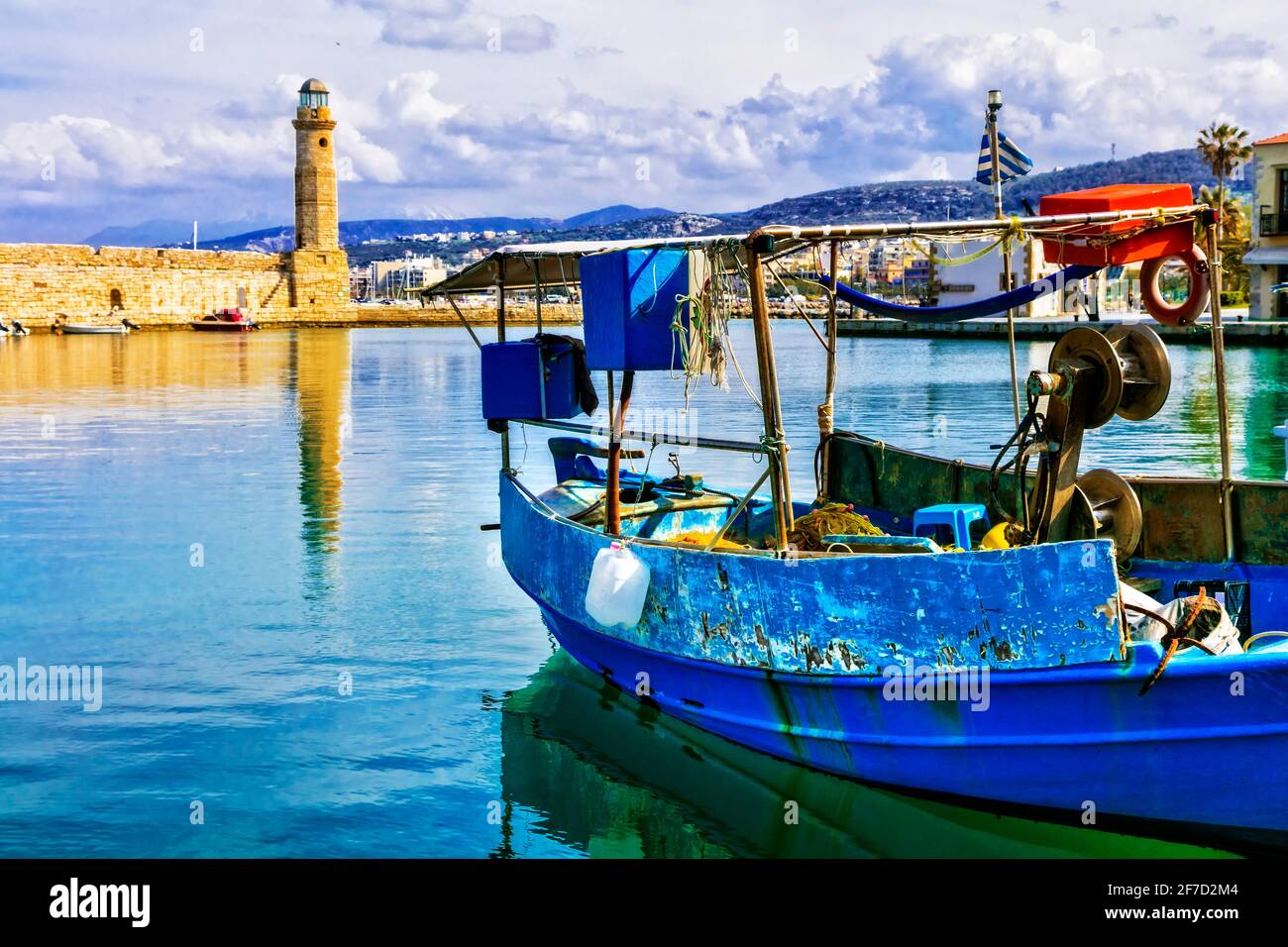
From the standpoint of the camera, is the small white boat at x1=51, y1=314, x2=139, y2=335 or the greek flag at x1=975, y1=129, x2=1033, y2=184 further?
the small white boat at x1=51, y1=314, x2=139, y2=335

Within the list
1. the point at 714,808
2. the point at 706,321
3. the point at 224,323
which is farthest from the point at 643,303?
the point at 224,323

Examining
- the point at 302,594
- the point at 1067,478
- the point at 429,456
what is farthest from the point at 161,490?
the point at 1067,478

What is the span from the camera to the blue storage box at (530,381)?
891 cm

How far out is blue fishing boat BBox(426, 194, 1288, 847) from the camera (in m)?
5.12

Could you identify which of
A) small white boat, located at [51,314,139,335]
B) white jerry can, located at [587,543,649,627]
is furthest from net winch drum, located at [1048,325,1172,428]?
small white boat, located at [51,314,139,335]

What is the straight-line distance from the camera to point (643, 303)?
690cm

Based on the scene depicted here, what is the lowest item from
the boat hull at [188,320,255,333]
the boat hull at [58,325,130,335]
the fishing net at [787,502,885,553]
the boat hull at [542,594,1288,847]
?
the boat hull at [542,594,1288,847]

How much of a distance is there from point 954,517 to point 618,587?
6.41 ft

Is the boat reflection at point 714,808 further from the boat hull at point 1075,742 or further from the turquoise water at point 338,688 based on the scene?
the boat hull at point 1075,742

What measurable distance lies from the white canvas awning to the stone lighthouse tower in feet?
215

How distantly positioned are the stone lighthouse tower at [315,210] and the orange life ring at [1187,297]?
6901 cm

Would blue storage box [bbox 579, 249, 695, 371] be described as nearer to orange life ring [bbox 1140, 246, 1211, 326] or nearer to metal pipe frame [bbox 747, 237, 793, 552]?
metal pipe frame [bbox 747, 237, 793, 552]

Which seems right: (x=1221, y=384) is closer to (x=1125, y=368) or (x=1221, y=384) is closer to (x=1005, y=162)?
(x=1125, y=368)
